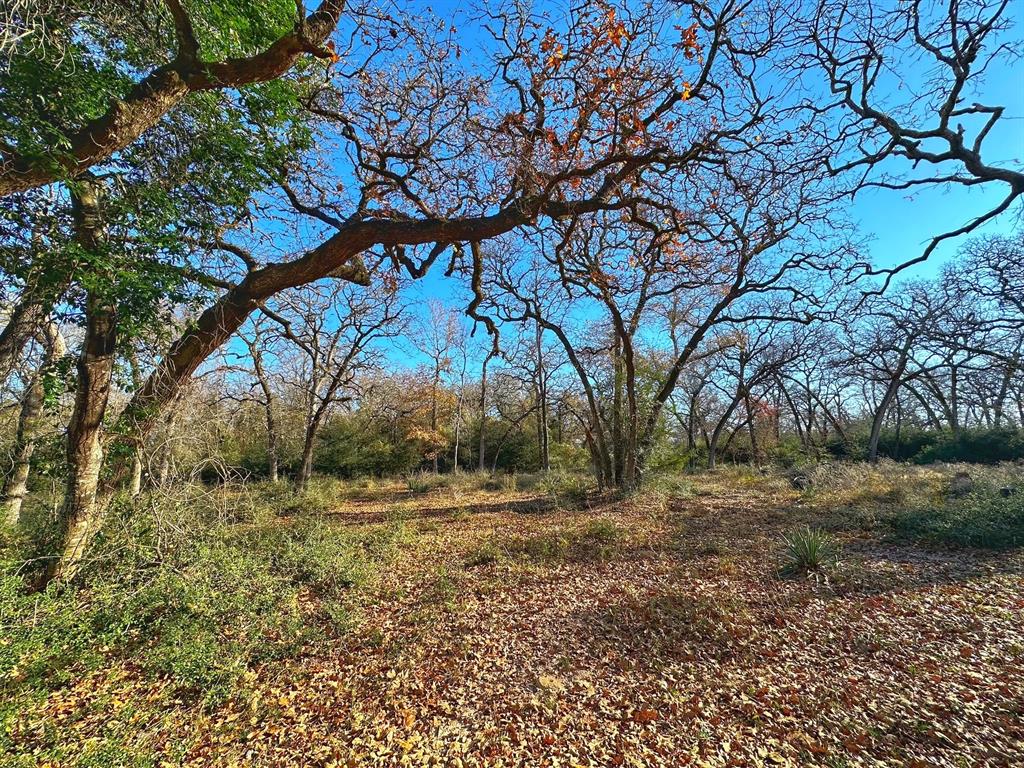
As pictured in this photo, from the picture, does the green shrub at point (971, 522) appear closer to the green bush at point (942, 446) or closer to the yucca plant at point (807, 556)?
the yucca plant at point (807, 556)

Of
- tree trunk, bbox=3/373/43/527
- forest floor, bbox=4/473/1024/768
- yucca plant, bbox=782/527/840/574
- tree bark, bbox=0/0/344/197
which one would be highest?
tree bark, bbox=0/0/344/197

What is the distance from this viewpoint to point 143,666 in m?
3.21

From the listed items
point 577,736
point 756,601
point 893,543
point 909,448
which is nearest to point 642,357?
point 893,543

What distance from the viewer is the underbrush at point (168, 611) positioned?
2965mm

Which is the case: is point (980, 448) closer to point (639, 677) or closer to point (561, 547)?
point (561, 547)

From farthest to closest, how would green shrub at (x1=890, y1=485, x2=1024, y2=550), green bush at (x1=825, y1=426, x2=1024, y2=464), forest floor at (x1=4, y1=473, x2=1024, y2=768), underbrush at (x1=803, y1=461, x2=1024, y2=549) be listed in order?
green bush at (x1=825, y1=426, x2=1024, y2=464) → underbrush at (x1=803, y1=461, x2=1024, y2=549) → green shrub at (x1=890, y1=485, x2=1024, y2=550) → forest floor at (x1=4, y1=473, x2=1024, y2=768)

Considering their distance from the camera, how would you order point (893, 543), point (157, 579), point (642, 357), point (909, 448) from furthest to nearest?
point (909, 448)
point (642, 357)
point (893, 543)
point (157, 579)

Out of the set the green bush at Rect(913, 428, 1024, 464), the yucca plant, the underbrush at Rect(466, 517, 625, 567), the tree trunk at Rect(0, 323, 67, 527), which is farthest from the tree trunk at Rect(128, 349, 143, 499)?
the green bush at Rect(913, 428, 1024, 464)

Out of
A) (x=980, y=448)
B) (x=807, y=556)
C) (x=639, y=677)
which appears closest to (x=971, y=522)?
(x=807, y=556)

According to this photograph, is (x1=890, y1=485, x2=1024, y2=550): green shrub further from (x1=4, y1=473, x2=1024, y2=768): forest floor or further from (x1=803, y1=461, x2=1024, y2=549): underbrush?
(x1=4, y1=473, x2=1024, y2=768): forest floor

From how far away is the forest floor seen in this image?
2.55m

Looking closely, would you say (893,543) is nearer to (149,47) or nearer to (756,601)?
(756,601)

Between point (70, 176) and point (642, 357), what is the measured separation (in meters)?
11.5

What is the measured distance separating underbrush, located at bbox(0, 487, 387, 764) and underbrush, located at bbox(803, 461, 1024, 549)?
8294 millimetres
